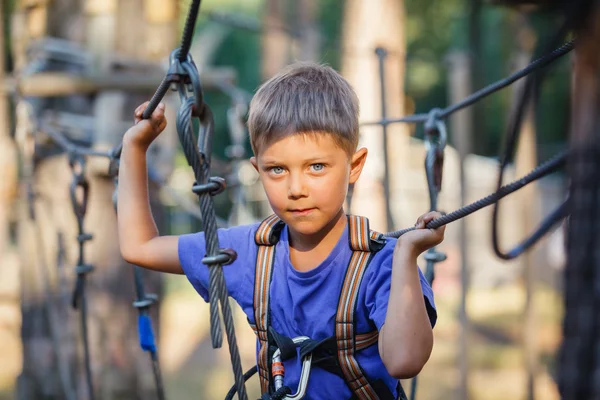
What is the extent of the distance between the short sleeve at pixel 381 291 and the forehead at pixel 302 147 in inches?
7.1

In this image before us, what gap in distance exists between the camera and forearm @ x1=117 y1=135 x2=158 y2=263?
150 centimetres

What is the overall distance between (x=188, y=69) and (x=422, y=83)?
16478mm

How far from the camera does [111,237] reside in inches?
158

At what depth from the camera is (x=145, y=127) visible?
1.46m

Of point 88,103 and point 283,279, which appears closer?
point 283,279

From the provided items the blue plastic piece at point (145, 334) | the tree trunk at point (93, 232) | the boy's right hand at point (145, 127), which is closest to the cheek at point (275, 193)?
the boy's right hand at point (145, 127)

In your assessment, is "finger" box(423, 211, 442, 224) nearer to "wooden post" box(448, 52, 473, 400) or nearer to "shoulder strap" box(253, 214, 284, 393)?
"shoulder strap" box(253, 214, 284, 393)

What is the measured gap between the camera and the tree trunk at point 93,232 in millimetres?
3877

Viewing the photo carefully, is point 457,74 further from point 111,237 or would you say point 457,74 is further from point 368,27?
point 111,237

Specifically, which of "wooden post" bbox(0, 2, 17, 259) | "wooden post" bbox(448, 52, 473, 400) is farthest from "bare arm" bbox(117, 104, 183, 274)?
"wooden post" bbox(0, 2, 17, 259)

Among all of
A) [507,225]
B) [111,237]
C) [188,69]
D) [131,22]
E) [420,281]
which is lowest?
[507,225]

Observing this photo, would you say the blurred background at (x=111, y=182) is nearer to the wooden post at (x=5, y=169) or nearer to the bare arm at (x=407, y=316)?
the wooden post at (x=5, y=169)

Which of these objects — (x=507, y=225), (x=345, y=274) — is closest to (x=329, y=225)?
(x=345, y=274)

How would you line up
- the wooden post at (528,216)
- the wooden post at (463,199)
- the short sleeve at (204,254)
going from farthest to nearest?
the wooden post at (528,216) → the wooden post at (463,199) → the short sleeve at (204,254)
